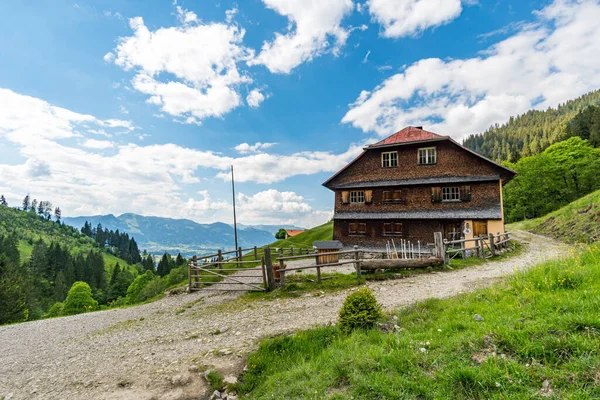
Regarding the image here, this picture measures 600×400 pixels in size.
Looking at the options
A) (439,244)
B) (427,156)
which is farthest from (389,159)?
(439,244)

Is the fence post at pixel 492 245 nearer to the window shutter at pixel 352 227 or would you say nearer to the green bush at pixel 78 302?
the window shutter at pixel 352 227

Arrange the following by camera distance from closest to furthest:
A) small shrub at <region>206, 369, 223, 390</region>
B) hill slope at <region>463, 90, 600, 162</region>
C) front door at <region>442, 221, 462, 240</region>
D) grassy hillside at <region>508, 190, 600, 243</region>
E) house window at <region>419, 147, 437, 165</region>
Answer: small shrub at <region>206, 369, 223, 390</region>
grassy hillside at <region>508, 190, 600, 243</region>
front door at <region>442, 221, 462, 240</region>
house window at <region>419, 147, 437, 165</region>
hill slope at <region>463, 90, 600, 162</region>

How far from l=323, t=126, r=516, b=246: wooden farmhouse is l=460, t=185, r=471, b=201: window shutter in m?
0.03

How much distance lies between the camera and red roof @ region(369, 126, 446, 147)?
25784mm

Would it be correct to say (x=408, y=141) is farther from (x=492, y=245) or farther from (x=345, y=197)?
(x=492, y=245)

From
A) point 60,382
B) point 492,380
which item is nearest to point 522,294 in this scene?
point 492,380

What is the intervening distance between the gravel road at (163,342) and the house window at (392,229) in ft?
35.2

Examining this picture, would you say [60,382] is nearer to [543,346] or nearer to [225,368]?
[225,368]

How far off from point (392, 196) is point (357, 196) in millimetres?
3429

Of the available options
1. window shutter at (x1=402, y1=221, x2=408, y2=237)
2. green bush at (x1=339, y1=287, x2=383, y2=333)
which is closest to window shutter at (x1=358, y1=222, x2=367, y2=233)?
window shutter at (x1=402, y1=221, x2=408, y2=237)

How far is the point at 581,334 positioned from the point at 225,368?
23.1 feet

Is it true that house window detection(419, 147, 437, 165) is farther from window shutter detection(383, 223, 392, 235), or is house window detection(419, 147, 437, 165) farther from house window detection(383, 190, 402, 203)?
window shutter detection(383, 223, 392, 235)

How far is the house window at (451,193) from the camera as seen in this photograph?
24.1 meters

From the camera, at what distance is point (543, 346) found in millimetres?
4363
